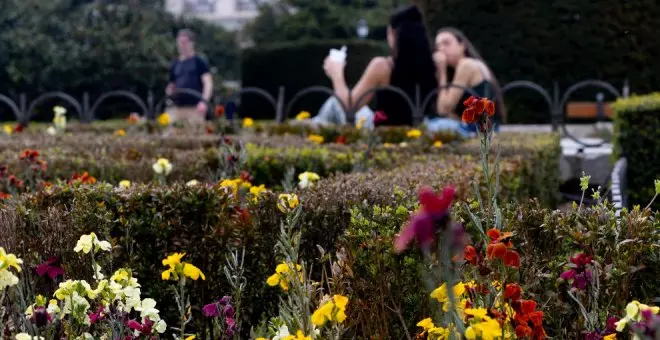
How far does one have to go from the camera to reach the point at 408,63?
35.0 feet

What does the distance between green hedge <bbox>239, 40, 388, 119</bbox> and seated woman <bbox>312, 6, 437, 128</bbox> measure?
498 inches

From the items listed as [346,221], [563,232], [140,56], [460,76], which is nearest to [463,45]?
[460,76]

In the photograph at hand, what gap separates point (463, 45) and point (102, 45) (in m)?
18.2

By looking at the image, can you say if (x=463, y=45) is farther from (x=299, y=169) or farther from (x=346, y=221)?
(x=346, y=221)

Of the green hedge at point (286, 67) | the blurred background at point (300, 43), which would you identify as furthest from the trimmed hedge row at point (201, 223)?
the green hedge at point (286, 67)

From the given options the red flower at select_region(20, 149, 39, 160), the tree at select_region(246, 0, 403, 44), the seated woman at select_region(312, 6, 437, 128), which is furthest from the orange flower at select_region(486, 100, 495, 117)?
the tree at select_region(246, 0, 403, 44)

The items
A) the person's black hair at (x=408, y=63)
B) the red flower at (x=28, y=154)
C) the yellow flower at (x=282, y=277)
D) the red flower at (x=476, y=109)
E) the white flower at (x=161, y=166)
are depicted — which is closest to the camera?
the red flower at (x=476, y=109)

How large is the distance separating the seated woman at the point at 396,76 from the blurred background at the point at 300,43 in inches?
205

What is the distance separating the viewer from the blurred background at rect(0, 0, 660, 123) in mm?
15195

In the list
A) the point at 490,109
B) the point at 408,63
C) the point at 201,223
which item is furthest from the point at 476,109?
the point at 408,63

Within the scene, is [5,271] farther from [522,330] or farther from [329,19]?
[329,19]

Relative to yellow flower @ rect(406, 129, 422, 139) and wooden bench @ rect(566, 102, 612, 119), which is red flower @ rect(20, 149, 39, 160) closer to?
yellow flower @ rect(406, 129, 422, 139)

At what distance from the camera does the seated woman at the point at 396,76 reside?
10.2m

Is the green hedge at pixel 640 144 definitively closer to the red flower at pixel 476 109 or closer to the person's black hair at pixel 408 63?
the person's black hair at pixel 408 63
